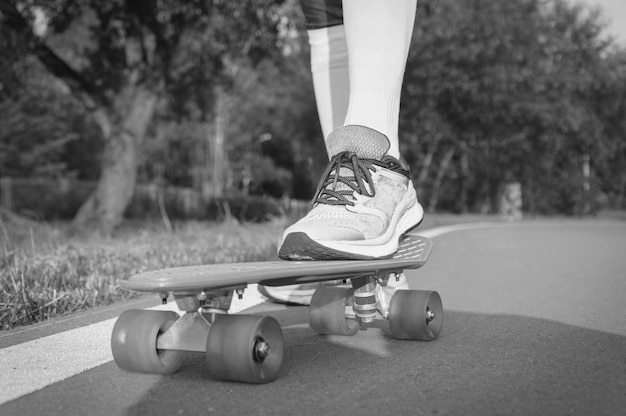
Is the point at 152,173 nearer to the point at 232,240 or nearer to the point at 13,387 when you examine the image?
the point at 232,240

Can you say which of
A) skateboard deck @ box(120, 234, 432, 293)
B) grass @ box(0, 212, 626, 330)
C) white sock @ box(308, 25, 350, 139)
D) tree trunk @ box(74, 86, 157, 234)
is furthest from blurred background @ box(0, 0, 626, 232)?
skateboard deck @ box(120, 234, 432, 293)

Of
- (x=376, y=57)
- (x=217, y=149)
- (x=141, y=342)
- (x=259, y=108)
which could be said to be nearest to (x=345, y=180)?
(x=376, y=57)

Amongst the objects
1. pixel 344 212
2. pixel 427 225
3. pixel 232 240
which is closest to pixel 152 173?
pixel 427 225

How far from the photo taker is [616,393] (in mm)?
1568

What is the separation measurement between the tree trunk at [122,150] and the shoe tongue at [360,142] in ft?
30.1

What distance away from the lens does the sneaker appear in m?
1.98

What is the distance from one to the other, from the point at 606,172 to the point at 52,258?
42455mm

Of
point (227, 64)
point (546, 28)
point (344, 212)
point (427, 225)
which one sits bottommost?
point (427, 225)

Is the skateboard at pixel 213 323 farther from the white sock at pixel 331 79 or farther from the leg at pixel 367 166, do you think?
the white sock at pixel 331 79

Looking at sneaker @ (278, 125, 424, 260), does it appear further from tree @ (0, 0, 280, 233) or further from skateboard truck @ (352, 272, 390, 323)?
tree @ (0, 0, 280, 233)

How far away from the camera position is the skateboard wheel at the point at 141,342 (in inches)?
67.3

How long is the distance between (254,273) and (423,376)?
0.49 m

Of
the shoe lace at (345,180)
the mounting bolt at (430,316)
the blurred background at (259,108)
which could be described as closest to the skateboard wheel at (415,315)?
the mounting bolt at (430,316)

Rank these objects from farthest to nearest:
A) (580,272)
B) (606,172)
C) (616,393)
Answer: (606,172), (580,272), (616,393)
